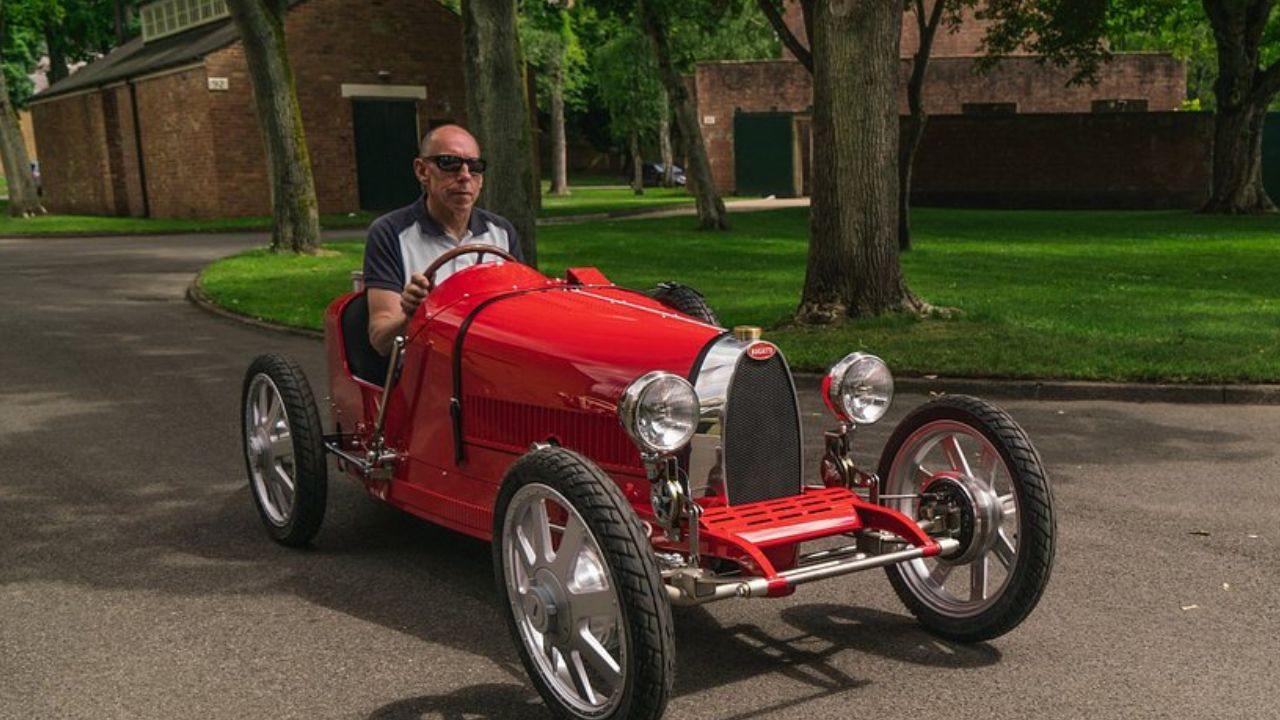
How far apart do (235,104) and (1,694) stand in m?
29.7

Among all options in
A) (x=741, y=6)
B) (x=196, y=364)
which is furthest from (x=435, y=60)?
(x=196, y=364)

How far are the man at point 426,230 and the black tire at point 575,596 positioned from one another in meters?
1.56

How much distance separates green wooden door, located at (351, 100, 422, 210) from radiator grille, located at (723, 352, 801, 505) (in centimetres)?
3086

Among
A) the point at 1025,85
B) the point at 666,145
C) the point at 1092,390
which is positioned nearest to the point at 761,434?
the point at 1092,390

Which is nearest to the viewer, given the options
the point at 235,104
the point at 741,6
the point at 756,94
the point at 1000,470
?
the point at 1000,470

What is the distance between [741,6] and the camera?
23.3 meters

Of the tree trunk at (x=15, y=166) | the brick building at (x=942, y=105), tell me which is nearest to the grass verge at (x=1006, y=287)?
the brick building at (x=942, y=105)

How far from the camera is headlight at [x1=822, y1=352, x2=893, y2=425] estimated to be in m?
4.25

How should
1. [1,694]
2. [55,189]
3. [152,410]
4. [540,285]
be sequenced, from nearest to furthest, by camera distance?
[1,694] → [540,285] → [152,410] → [55,189]

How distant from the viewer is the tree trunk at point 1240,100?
87.2ft

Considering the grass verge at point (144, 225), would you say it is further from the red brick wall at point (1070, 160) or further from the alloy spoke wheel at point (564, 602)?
the alloy spoke wheel at point (564, 602)

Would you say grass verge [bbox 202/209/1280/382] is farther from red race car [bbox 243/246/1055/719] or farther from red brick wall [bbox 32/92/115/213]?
red brick wall [bbox 32/92/115/213]

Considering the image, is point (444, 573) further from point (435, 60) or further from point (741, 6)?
point (435, 60)

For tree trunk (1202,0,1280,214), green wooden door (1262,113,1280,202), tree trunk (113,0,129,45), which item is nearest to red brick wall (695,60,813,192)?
green wooden door (1262,113,1280,202)
